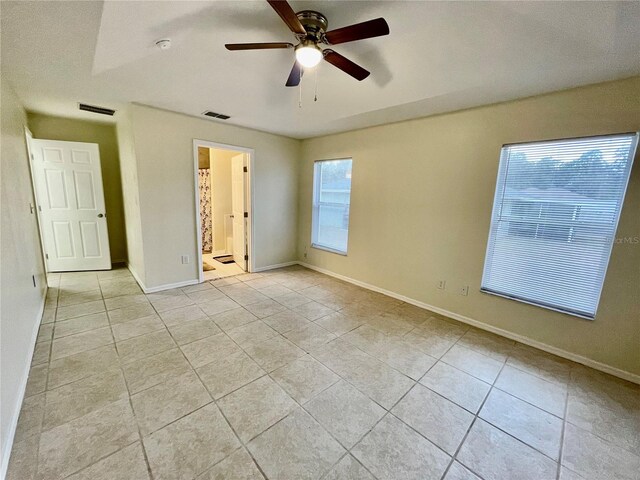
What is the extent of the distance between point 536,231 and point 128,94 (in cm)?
444

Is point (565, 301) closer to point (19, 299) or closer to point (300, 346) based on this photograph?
point (300, 346)

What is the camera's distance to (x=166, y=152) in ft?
11.0

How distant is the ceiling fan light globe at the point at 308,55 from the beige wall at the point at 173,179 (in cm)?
254

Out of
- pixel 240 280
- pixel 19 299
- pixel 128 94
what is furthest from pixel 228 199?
pixel 19 299

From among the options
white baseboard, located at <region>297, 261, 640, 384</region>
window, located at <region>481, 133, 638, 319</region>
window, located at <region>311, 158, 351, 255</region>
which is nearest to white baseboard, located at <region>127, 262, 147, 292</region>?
window, located at <region>311, 158, 351, 255</region>

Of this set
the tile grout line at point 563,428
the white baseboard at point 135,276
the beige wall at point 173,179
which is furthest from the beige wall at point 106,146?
the tile grout line at point 563,428

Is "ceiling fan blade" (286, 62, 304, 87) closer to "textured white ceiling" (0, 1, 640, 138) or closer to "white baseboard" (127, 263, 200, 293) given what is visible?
"textured white ceiling" (0, 1, 640, 138)

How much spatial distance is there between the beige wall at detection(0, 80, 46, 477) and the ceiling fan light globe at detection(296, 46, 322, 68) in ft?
7.53

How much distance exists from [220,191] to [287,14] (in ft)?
15.9

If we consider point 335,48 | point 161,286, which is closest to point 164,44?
point 335,48

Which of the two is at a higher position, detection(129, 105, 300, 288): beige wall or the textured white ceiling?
the textured white ceiling

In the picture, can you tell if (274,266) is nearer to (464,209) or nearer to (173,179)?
(173,179)

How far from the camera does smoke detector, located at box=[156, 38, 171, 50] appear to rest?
173cm

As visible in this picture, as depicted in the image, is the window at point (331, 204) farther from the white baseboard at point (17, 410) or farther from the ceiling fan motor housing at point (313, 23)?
the white baseboard at point (17, 410)
